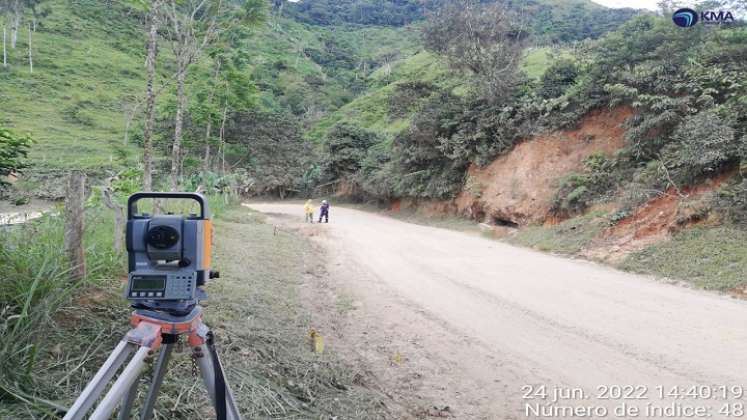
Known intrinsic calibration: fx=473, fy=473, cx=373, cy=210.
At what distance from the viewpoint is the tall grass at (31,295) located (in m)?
2.50

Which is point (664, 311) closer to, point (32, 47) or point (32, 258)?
point (32, 258)

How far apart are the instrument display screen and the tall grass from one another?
1.03 metres

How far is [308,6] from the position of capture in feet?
342

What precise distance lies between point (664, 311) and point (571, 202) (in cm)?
864

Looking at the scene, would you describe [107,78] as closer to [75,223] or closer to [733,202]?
[75,223]

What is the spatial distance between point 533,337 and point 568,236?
789 centimetres

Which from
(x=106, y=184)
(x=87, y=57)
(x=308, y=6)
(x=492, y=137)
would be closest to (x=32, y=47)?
(x=87, y=57)

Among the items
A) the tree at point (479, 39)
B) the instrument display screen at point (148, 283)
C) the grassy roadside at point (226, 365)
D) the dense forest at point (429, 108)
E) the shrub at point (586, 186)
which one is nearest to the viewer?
the instrument display screen at point (148, 283)

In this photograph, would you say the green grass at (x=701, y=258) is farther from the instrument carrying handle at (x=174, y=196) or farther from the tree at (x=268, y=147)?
the tree at (x=268, y=147)

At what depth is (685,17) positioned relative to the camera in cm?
1385

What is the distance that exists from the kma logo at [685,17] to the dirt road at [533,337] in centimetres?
921

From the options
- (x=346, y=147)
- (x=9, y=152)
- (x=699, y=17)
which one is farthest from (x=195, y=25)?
(x=346, y=147)
